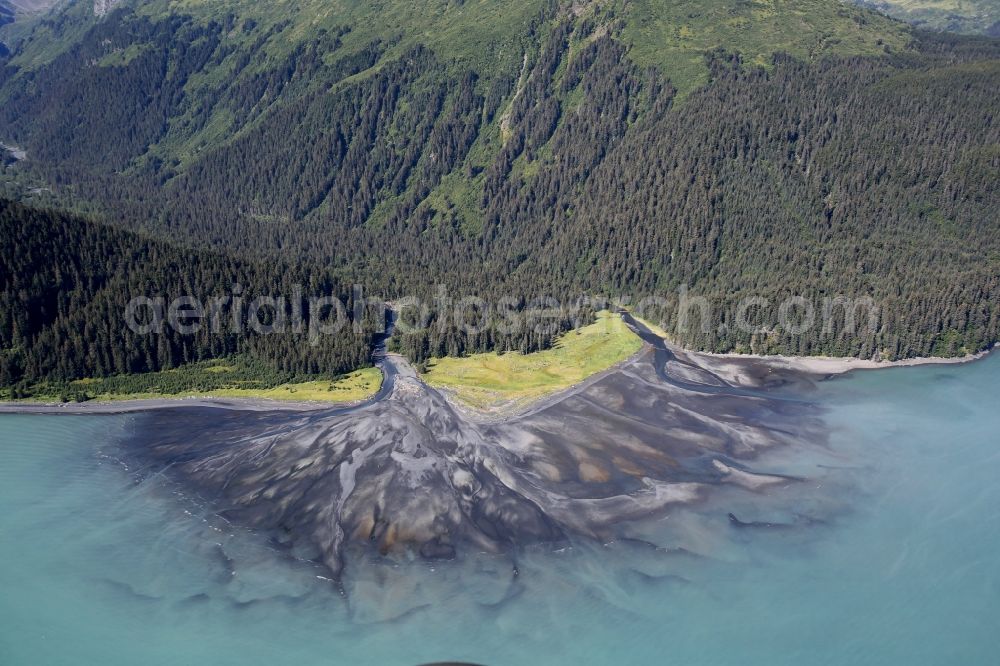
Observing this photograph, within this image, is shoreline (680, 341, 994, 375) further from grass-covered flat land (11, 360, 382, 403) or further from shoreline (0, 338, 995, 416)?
grass-covered flat land (11, 360, 382, 403)

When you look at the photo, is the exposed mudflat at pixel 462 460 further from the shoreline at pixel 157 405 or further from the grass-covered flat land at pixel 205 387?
the grass-covered flat land at pixel 205 387

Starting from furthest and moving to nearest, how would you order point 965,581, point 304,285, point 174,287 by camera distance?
point 304,285 < point 174,287 < point 965,581

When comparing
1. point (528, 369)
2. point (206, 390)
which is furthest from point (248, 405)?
point (528, 369)

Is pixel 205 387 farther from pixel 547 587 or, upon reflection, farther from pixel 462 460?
pixel 547 587

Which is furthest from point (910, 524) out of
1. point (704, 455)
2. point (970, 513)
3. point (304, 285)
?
point (304, 285)

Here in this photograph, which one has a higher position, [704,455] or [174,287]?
[174,287]

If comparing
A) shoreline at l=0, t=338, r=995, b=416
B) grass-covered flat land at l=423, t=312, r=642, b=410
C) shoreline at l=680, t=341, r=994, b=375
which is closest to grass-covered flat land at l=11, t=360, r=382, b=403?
shoreline at l=0, t=338, r=995, b=416

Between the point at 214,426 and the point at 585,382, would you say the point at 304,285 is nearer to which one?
the point at 214,426
